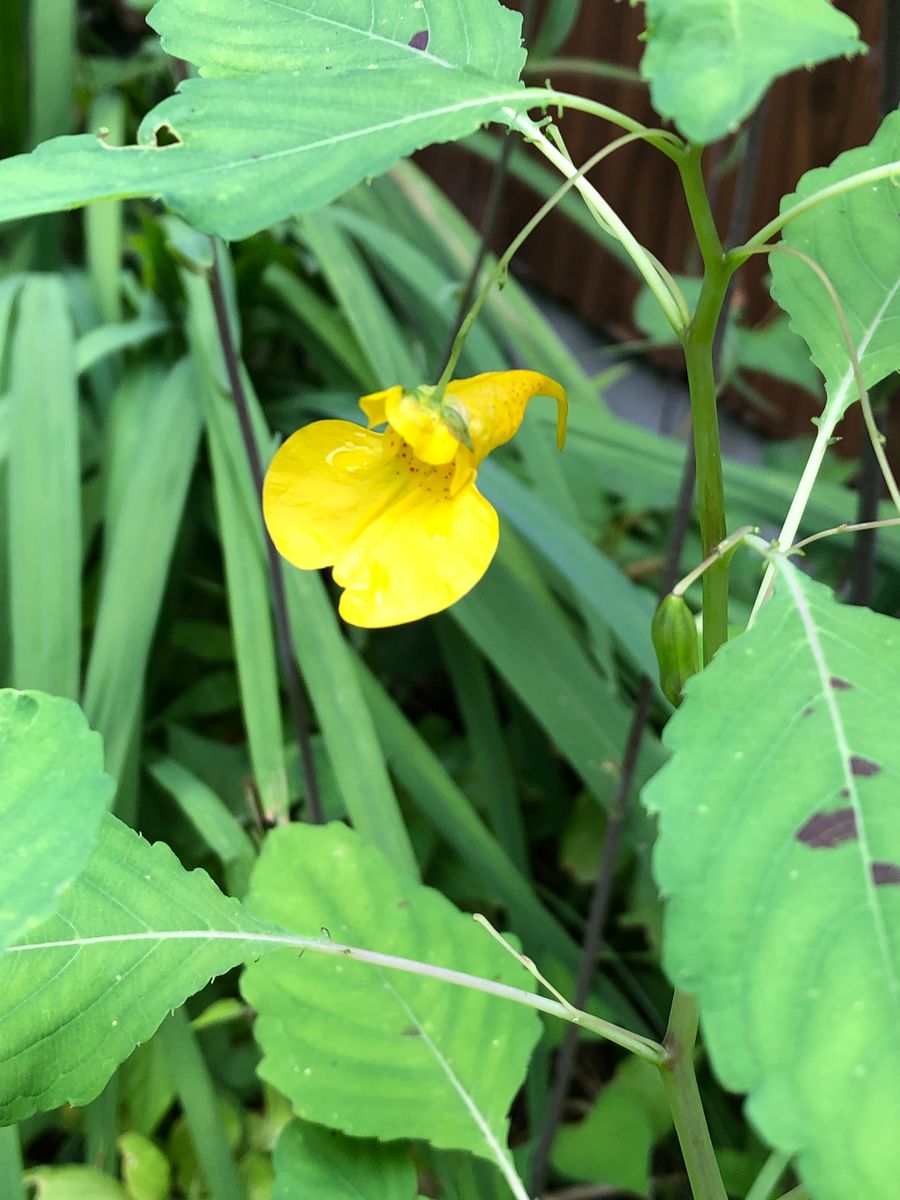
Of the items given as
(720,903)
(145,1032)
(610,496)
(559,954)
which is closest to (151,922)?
(145,1032)

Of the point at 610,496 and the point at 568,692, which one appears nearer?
the point at 568,692

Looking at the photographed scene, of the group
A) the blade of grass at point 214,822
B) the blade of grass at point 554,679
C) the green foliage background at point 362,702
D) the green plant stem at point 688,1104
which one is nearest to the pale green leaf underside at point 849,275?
the green foliage background at point 362,702

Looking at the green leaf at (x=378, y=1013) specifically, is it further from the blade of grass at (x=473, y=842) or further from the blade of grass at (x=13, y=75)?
the blade of grass at (x=13, y=75)

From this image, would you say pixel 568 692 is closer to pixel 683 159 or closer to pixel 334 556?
pixel 334 556

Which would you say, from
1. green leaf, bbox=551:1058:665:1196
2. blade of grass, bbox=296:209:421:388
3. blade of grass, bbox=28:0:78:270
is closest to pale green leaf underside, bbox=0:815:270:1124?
green leaf, bbox=551:1058:665:1196

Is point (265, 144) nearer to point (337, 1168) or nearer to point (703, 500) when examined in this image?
point (703, 500)

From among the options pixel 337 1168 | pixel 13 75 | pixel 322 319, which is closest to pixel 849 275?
pixel 337 1168
